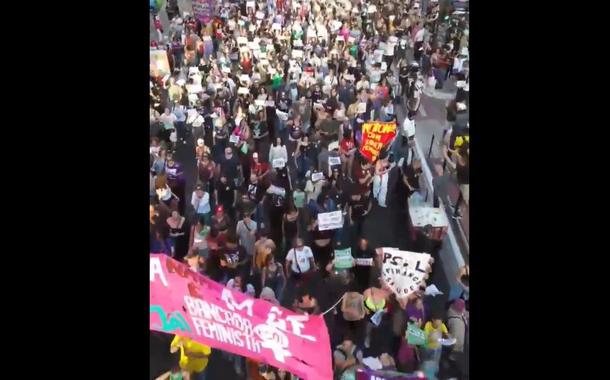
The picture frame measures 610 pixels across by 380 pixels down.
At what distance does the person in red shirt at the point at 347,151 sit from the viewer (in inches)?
157

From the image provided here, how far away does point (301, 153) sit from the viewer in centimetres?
401

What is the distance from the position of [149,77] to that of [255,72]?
63 cm

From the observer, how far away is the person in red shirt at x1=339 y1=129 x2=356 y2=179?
157 inches

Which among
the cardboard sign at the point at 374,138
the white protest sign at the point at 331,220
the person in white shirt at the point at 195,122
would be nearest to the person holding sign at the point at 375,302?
the white protest sign at the point at 331,220

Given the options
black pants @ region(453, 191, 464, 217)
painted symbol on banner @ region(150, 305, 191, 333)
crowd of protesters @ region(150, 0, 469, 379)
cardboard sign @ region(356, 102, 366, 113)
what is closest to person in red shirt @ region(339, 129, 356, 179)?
crowd of protesters @ region(150, 0, 469, 379)

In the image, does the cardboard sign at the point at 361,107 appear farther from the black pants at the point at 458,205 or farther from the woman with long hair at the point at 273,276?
the woman with long hair at the point at 273,276

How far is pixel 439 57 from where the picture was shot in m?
3.92

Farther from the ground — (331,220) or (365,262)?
(331,220)

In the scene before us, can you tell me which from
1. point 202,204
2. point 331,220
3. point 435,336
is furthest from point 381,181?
point 202,204

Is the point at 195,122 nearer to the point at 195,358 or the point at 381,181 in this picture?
the point at 381,181

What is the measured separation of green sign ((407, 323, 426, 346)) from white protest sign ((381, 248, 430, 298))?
0.63 ft

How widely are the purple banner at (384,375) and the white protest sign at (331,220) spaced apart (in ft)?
2.77

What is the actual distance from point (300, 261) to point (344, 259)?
256 millimetres

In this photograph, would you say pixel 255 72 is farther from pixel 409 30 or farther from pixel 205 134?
pixel 409 30
